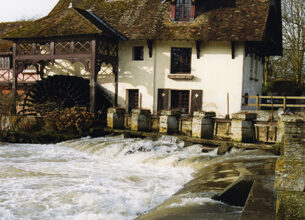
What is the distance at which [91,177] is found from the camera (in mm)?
9547

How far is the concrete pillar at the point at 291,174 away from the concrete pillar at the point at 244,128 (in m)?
8.84

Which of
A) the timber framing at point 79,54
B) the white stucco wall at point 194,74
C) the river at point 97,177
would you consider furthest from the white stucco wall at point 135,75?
the river at point 97,177

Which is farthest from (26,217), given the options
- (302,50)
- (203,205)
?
(302,50)

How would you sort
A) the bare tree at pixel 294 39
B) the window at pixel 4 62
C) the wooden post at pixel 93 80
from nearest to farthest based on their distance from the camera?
1. the wooden post at pixel 93 80
2. the window at pixel 4 62
3. the bare tree at pixel 294 39

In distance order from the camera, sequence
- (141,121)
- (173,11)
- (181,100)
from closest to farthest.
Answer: (141,121), (181,100), (173,11)

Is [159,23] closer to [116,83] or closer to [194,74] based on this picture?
[194,74]

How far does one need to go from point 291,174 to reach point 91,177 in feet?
21.2

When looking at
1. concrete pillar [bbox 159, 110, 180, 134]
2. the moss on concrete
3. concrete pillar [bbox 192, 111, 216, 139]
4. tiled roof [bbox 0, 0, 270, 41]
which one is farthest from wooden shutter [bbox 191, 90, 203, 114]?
the moss on concrete

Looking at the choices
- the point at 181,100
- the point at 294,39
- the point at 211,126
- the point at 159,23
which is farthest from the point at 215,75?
the point at 294,39

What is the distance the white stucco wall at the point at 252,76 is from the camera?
60.4 feet

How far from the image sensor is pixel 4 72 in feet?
76.8

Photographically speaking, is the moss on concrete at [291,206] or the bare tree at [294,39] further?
the bare tree at [294,39]

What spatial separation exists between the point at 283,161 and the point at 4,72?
72.9 feet

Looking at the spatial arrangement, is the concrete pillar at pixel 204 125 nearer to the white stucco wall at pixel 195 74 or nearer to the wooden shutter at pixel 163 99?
the white stucco wall at pixel 195 74
